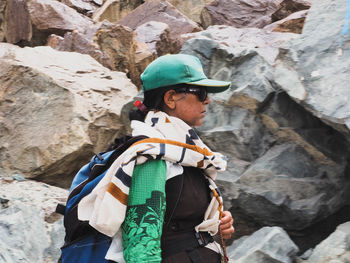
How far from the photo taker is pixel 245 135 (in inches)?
156

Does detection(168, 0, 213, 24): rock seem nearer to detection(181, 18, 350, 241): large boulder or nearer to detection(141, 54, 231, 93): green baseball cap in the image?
detection(181, 18, 350, 241): large boulder

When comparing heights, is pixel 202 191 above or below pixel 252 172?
above

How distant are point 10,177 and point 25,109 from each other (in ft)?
2.68

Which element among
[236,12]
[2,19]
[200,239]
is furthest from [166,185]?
[236,12]

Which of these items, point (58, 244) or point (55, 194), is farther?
point (55, 194)

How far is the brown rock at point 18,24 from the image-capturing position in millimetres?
11625

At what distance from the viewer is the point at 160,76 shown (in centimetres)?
158

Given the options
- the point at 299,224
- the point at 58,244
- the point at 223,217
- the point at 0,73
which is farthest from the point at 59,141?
the point at 223,217

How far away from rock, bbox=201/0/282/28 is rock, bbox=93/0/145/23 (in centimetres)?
389

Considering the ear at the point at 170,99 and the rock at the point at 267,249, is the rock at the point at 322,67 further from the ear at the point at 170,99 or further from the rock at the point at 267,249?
the ear at the point at 170,99

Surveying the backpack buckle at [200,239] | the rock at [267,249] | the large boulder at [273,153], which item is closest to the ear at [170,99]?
the backpack buckle at [200,239]

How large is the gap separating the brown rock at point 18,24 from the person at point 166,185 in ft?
35.8

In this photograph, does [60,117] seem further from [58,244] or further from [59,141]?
[58,244]

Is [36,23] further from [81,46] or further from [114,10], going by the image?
[114,10]
